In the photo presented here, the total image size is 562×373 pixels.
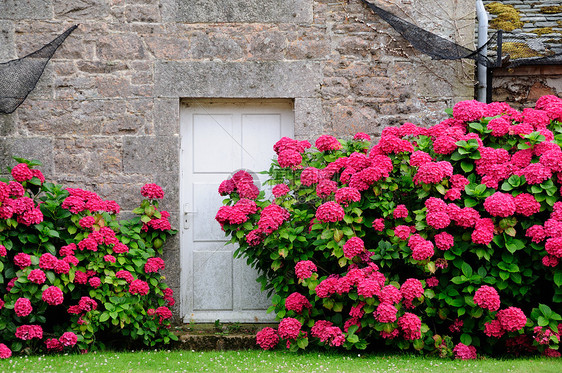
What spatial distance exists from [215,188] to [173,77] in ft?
3.94

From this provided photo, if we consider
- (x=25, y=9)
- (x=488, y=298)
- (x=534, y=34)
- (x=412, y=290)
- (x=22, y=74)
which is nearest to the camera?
(x=488, y=298)

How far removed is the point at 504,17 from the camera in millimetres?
6816

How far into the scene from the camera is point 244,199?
5379 mm

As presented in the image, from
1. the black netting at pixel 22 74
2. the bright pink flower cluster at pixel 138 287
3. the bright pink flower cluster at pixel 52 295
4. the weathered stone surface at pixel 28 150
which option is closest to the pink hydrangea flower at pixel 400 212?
the bright pink flower cluster at pixel 138 287

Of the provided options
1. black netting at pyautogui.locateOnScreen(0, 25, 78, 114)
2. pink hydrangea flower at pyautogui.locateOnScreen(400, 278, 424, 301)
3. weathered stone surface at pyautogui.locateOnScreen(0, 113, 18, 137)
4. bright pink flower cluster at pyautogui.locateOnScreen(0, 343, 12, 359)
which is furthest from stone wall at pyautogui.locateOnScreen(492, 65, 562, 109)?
bright pink flower cluster at pyautogui.locateOnScreen(0, 343, 12, 359)

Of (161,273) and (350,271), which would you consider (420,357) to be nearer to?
(350,271)

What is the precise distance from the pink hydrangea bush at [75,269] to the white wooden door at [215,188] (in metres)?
0.37

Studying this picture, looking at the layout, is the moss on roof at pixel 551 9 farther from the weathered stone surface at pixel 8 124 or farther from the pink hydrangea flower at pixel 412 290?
the weathered stone surface at pixel 8 124

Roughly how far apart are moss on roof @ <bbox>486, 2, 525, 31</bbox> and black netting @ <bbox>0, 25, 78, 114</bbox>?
15.0 ft

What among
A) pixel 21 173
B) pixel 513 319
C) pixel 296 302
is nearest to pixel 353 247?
pixel 296 302

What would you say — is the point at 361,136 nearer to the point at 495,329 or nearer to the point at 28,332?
the point at 495,329

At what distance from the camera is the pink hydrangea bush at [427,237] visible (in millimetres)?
4770

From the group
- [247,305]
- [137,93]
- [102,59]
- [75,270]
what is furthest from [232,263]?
[102,59]

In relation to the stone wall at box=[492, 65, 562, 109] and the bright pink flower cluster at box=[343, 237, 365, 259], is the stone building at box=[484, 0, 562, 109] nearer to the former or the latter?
the stone wall at box=[492, 65, 562, 109]
